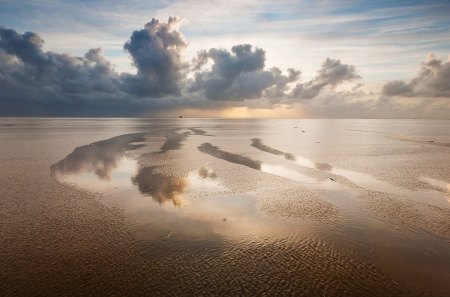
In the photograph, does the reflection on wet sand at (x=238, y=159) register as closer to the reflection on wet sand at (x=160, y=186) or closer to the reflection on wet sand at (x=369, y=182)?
the reflection on wet sand at (x=369, y=182)

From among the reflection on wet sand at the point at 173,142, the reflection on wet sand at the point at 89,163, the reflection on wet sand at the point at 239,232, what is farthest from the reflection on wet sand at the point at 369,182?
the reflection on wet sand at the point at 173,142

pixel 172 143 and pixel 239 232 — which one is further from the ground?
pixel 239 232

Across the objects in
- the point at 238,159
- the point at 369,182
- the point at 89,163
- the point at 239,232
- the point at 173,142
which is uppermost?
the point at 239,232

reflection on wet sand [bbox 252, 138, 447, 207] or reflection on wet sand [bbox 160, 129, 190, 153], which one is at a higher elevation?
reflection on wet sand [bbox 252, 138, 447, 207]

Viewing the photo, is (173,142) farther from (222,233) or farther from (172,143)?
(222,233)

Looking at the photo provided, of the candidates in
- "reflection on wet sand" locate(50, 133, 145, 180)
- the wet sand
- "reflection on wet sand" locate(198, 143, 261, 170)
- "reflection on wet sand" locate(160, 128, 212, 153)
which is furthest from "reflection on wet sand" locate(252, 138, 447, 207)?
"reflection on wet sand" locate(160, 128, 212, 153)

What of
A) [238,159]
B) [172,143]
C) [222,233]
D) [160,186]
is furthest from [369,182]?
[172,143]

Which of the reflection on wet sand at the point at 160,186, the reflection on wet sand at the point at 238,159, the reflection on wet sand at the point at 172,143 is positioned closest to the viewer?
the reflection on wet sand at the point at 160,186

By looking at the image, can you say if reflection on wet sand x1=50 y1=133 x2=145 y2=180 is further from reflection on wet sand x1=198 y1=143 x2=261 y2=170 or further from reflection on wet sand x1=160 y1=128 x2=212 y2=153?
reflection on wet sand x1=198 y1=143 x2=261 y2=170

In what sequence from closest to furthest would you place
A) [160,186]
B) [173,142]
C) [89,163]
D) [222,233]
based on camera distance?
[222,233] → [160,186] → [89,163] → [173,142]

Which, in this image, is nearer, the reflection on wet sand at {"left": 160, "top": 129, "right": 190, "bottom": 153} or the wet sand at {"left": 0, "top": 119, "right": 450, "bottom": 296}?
the wet sand at {"left": 0, "top": 119, "right": 450, "bottom": 296}

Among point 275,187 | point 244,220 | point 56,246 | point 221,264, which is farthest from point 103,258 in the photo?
point 275,187

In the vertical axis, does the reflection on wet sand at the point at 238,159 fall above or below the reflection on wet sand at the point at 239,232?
below

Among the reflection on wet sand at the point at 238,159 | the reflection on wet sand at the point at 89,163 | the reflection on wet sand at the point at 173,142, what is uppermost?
the reflection on wet sand at the point at 89,163
